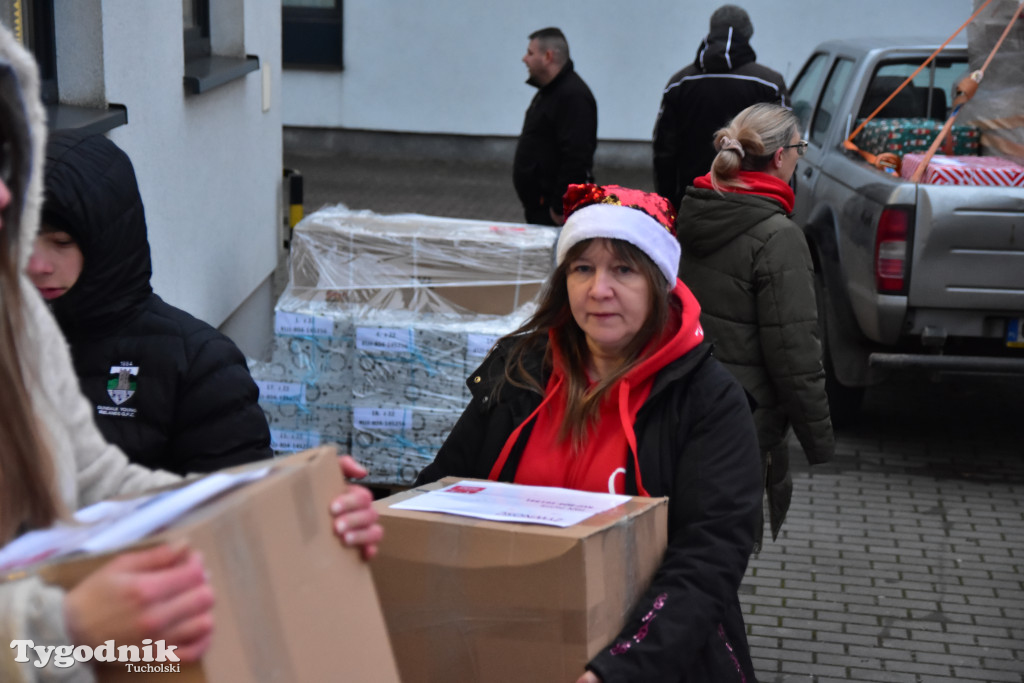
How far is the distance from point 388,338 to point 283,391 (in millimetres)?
544

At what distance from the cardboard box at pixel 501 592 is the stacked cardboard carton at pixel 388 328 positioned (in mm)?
3032

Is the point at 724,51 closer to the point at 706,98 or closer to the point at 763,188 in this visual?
the point at 706,98

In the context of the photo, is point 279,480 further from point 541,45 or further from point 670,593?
point 541,45

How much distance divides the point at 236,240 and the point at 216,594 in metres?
5.04

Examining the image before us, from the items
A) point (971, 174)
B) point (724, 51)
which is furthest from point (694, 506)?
point (724, 51)

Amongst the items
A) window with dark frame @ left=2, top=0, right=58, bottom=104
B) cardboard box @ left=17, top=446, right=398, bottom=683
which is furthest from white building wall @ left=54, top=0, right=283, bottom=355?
cardboard box @ left=17, top=446, right=398, bottom=683

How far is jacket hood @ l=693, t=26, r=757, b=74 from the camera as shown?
745cm

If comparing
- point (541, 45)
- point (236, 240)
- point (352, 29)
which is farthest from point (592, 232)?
point (352, 29)

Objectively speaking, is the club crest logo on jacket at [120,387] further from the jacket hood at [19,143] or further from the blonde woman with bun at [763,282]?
the blonde woman with bun at [763,282]

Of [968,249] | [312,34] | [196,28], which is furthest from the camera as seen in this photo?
[312,34]

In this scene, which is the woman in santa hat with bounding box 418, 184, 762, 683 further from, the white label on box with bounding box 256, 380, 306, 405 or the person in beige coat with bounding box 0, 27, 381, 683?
the white label on box with bounding box 256, 380, 306, 405

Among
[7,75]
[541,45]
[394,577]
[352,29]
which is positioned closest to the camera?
[7,75]

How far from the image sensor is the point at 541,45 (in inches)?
292

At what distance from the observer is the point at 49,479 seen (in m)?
1.33
